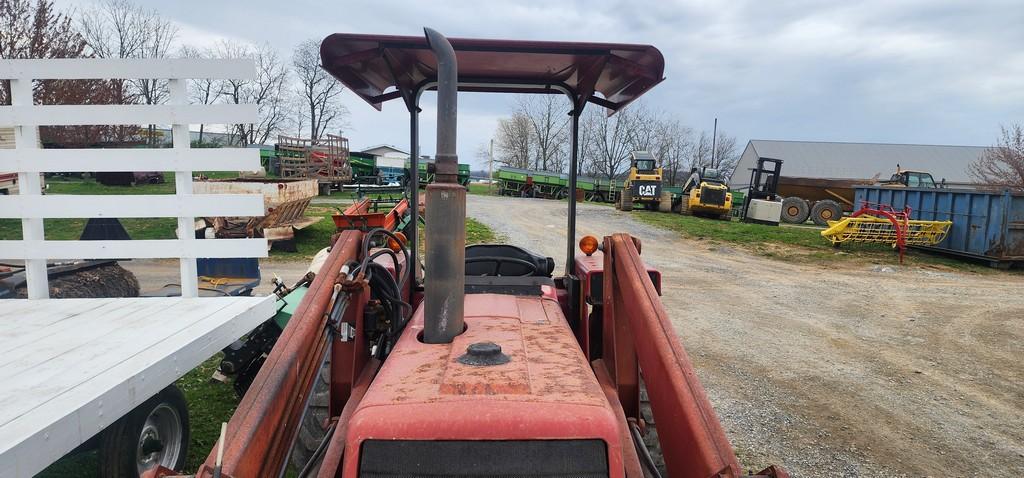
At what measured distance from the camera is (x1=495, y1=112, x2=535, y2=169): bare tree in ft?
153

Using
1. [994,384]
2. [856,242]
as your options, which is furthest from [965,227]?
[994,384]

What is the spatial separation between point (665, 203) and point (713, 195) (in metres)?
3.15

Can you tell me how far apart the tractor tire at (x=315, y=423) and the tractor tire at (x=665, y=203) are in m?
23.0

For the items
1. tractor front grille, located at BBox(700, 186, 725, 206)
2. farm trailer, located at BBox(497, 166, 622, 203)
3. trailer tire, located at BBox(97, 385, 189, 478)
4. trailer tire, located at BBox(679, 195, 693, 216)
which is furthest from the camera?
farm trailer, located at BBox(497, 166, 622, 203)

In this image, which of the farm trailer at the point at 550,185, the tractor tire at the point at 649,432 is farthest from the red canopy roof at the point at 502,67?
the farm trailer at the point at 550,185

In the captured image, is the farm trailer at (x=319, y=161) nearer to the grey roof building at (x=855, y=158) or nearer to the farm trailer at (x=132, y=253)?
the farm trailer at (x=132, y=253)

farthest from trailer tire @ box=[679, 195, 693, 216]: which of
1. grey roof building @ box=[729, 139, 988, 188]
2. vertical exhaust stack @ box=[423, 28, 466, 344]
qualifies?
grey roof building @ box=[729, 139, 988, 188]

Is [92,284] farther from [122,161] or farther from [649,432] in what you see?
[649,432]

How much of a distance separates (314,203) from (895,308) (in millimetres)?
18406

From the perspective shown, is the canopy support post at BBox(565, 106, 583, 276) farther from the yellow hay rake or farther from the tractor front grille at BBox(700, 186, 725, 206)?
the tractor front grille at BBox(700, 186, 725, 206)

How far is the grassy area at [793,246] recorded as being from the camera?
13.2 metres

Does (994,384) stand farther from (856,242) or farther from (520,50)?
(856,242)

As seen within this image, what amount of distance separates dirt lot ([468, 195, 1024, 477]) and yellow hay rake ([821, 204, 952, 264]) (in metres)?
1.56

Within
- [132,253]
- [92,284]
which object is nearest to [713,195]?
[92,284]
